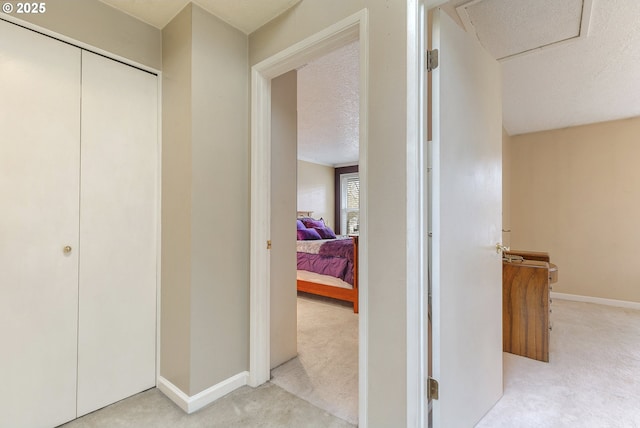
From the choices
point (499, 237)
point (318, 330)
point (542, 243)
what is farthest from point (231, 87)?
point (542, 243)

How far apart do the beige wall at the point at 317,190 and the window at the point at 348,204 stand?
0.71 ft

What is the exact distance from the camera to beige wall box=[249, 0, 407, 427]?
1294 mm

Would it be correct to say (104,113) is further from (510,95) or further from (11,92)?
→ (510,95)

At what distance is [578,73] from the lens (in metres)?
2.61

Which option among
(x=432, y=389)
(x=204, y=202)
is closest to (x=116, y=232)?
(x=204, y=202)

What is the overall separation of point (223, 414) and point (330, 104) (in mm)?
2979

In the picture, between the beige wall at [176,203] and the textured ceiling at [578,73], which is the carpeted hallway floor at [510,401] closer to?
the beige wall at [176,203]

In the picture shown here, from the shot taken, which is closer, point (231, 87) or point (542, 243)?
point (231, 87)

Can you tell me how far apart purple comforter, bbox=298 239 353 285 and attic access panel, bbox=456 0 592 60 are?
2.37 m

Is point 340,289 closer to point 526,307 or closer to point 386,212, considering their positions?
point 526,307

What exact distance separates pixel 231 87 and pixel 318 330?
222 cm

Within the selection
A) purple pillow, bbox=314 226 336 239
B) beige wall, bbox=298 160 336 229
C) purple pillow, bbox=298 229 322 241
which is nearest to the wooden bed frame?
purple pillow, bbox=298 229 322 241

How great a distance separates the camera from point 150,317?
1885 mm

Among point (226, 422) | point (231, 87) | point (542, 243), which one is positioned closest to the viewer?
point (226, 422)
